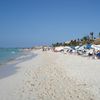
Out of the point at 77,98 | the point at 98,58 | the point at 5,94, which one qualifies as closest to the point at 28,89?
the point at 5,94

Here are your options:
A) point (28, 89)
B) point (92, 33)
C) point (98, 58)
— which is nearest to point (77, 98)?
point (28, 89)

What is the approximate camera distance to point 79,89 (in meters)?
7.92

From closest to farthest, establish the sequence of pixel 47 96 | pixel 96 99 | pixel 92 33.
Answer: pixel 96 99 < pixel 47 96 < pixel 92 33

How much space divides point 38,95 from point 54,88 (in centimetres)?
121

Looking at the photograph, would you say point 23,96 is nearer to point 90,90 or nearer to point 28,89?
point 28,89

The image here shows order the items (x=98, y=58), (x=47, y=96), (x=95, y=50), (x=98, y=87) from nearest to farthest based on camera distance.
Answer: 1. (x=47, y=96)
2. (x=98, y=87)
3. (x=98, y=58)
4. (x=95, y=50)

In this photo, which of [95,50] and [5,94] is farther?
[95,50]

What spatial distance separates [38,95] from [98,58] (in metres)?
19.1

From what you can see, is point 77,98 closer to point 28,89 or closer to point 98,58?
point 28,89

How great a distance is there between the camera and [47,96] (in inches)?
276

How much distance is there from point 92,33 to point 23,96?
3813 inches

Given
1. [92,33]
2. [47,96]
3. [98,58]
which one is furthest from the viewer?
[92,33]

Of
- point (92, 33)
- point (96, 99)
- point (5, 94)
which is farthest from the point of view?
point (92, 33)

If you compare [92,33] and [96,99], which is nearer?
[96,99]
